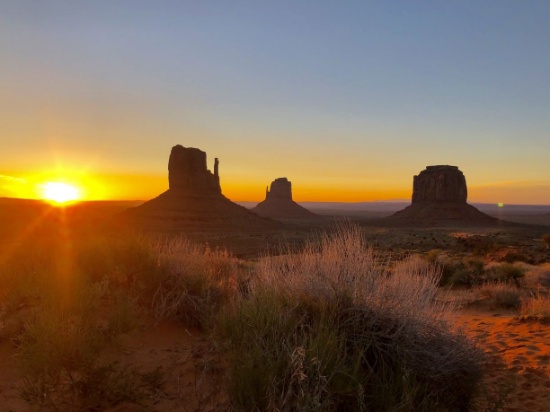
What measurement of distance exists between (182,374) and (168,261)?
11.5ft

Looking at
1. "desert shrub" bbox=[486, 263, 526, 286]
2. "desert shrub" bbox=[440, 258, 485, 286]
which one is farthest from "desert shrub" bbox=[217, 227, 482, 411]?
"desert shrub" bbox=[486, 263, 526, 286]

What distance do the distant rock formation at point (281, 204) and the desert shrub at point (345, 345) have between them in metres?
142

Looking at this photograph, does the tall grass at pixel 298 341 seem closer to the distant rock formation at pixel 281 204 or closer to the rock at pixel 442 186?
the rock at pixel 442 186

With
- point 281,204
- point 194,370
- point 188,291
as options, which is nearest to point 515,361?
point 194,370

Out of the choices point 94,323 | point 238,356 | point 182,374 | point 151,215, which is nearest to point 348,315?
point 238,356

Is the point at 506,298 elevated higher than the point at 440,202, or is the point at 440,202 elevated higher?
the point at 440,202

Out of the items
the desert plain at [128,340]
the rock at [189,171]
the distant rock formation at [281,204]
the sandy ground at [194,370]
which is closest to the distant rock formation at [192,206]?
the rock at [189,171]

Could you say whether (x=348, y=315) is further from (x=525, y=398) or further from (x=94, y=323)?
(x=94, y=323)

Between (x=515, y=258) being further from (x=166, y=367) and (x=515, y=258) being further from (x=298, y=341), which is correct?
(x=166, y=367)

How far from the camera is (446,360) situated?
4.54 m

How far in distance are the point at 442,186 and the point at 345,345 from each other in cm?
11795

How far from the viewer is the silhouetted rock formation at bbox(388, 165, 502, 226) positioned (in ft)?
335

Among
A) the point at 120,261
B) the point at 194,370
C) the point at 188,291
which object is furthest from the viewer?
the point at 120,261

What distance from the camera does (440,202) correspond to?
111 meters
